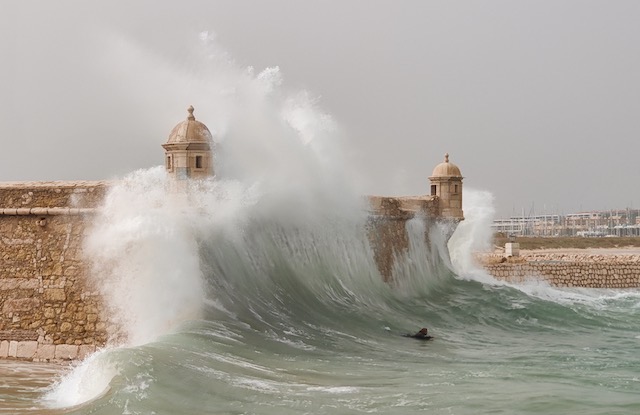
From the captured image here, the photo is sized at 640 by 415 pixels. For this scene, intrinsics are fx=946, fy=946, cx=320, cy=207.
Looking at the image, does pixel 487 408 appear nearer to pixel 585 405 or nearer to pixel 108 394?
pixel 585 405

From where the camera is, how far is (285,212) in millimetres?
17281

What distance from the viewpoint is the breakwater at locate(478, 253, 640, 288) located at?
28750mm

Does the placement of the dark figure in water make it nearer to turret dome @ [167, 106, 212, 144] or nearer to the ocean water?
the ocean water

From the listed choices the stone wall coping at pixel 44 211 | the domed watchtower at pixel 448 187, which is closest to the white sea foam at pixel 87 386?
the stone wall coping at pixel 44 211

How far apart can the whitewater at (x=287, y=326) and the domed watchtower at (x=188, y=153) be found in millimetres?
181

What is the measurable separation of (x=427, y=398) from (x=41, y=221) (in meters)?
6.87

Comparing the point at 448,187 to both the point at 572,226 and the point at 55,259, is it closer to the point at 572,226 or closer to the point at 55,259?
the point at 55,259

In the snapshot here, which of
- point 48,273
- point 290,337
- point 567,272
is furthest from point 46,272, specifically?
point 567,272

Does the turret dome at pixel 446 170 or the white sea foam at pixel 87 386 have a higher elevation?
the turret dome at pixel 446 170

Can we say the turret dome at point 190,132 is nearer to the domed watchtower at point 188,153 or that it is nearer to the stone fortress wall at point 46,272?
the domed watchtower at point 188,153

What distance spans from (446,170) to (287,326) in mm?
12765

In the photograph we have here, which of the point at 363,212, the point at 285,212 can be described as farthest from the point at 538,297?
the point at 285,212

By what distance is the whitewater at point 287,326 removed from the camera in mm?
9180

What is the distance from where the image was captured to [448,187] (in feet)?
84.4
